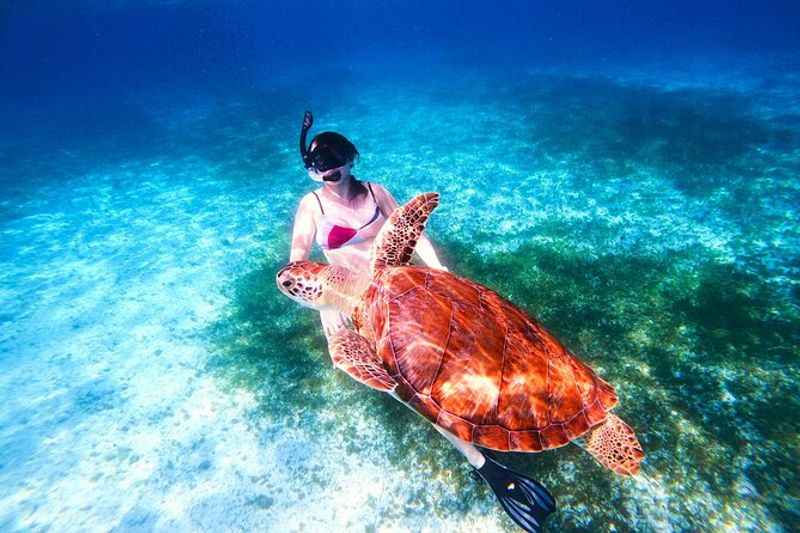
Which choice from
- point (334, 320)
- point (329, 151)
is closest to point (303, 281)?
point (334, 320)

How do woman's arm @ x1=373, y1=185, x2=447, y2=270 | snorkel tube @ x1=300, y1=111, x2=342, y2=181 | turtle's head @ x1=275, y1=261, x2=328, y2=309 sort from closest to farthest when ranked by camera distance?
turtle's head @ x1=275, y1=261, x2=328, y2=309 < snorkel tube @ x1=300, y1=111, x2=342, y2=181 < woman's arm @ x1=373, y1=185, x2=447, y2=270

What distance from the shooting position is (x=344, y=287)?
2590 millimetres

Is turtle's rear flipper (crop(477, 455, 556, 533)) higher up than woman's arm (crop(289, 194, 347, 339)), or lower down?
lower down

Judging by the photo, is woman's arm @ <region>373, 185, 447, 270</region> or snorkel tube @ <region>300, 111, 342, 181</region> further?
woman's arm @ <region>373, 185, 447, 270</region>

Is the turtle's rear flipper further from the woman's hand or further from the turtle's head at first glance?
the turtle's head

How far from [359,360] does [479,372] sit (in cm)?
77

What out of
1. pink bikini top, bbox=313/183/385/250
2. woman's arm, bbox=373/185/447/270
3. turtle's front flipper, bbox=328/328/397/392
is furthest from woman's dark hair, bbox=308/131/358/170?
turtle's front flipper, bbox=328/328/397/392

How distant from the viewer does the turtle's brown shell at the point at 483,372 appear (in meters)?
2.11

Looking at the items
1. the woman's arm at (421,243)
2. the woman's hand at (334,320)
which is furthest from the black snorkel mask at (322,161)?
the woman's hand at (334,320)

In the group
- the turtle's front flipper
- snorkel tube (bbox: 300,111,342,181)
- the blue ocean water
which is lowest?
the blue ocean water

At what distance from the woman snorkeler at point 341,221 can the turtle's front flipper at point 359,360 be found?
48 centimetres

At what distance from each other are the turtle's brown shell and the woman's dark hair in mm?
1192

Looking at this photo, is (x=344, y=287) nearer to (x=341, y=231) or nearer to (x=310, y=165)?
(x=341, y=231)

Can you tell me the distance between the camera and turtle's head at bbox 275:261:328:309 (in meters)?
2.46
